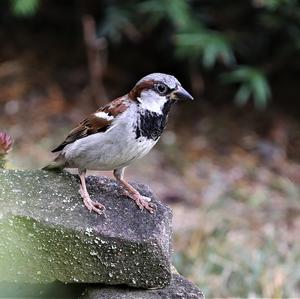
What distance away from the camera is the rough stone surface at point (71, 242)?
251 centimetres

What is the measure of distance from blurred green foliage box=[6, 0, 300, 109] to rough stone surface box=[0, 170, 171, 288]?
3778 millimetres

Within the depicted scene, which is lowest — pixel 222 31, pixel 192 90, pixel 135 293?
pixel 192 90

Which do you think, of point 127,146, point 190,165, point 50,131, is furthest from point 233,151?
point 127,146

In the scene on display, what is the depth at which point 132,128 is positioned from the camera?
2883 millimetres

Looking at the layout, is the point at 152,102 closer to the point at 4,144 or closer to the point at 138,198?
the point at 138,198

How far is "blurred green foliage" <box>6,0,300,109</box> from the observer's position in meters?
6.42

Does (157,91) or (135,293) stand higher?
(157,91)

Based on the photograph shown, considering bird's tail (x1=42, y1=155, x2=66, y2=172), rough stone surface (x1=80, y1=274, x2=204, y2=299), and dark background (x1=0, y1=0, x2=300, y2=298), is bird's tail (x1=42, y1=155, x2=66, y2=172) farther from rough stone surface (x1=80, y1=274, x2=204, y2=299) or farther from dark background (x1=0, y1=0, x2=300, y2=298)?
dark background (x1=0, y1=0, x2=300, y2=298)

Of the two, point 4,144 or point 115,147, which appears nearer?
point 115,147

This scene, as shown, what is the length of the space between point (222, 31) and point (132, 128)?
404 cm

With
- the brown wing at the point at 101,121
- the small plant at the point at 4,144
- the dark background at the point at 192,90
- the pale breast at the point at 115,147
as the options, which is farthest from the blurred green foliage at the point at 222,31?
the pale breast at the point at 115,147

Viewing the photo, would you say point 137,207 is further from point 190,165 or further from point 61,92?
point 61,92

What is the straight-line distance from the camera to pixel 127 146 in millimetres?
2871

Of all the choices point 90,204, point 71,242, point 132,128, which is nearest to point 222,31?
point 132,128
